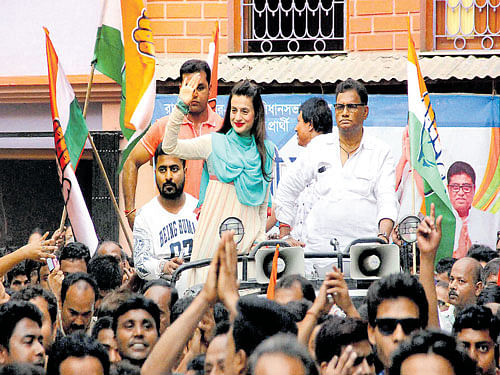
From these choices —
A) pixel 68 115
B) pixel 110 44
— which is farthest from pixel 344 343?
pixel 110 44

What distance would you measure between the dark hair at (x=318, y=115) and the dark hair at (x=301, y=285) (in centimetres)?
253

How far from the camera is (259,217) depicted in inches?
300

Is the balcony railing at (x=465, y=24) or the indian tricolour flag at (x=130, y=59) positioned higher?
the balcony railing at (x=465, y=24)

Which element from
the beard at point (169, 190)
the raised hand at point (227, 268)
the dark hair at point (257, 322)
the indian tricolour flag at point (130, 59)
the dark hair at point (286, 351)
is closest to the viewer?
the dark hair at point (286, 351)

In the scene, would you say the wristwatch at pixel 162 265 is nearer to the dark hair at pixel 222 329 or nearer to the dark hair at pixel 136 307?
the dark hair at pixel 136 307

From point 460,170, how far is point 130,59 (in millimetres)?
4194

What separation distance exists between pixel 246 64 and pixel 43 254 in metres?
6.34

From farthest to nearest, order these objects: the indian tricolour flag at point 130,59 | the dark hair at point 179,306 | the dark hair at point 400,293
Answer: the indian tricolour flag at point 130,59 < the dark hair at point 179,306 < the dark hair at point 400,293

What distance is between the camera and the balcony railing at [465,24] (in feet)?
41.4

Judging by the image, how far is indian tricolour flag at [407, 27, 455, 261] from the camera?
8.37m

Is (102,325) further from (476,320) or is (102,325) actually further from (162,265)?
(476,320)

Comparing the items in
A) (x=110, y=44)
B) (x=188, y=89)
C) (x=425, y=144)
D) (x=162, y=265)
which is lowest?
(x=162, y=265)

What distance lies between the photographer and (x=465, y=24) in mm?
12688

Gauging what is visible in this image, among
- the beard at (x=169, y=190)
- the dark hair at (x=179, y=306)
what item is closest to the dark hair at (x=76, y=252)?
the beard at (x=169, y=190)
